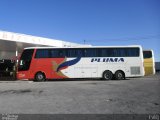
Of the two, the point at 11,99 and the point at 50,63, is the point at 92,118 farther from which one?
the point at 50,63

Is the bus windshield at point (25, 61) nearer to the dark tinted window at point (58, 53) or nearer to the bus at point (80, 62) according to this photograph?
the bus at point (80, 62)

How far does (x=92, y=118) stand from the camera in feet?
28.2

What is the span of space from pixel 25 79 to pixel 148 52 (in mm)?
12739

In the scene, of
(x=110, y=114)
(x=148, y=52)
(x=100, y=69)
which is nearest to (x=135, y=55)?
(x=100, y=69)

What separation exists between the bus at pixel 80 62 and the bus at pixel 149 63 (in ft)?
16.2

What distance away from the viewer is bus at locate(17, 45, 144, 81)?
24.2 m

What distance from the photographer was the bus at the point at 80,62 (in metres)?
24.2

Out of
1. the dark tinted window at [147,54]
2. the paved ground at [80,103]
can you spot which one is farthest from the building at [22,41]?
the paved ground at [80,103]

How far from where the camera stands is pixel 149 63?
29.0 metres

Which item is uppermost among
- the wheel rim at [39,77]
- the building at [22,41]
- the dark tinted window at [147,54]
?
the building at [22,41]

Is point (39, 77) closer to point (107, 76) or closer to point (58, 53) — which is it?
point (58, 53)

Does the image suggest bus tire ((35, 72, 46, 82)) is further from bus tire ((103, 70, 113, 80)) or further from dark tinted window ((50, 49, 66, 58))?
bus tire ((103, 70, 113, 80))

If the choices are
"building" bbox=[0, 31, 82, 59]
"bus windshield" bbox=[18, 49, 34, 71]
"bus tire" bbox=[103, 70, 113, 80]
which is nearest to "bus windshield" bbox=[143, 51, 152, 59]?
"bus tire" bbox=[103, 70, 113, 80]

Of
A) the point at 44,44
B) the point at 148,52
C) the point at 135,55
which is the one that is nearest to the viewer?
the point at 135,55
